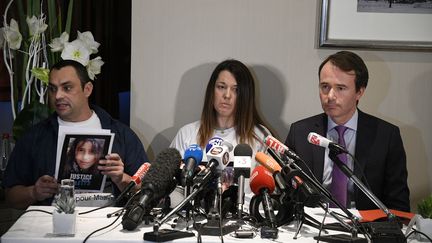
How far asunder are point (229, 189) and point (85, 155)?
2.98ft

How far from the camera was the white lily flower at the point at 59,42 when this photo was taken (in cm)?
359

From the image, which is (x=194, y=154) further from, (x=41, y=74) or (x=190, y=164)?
(x=41, y=74)

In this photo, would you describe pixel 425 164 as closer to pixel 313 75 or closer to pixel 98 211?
pixel 313 75

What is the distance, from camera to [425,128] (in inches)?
153

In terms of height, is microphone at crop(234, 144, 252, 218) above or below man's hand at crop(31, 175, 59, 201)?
above

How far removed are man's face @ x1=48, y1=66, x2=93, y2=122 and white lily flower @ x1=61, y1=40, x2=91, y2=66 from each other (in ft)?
0.59

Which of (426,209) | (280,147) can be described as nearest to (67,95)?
(280,147)

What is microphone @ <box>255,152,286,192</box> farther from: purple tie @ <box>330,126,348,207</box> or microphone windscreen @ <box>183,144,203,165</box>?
purple tie @ <box>330,126,348,207</box>

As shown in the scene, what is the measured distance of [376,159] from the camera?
3.23 meters

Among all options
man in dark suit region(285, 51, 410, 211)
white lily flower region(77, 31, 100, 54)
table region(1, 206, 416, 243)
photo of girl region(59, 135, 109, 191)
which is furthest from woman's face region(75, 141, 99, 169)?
man in dark suit region(285, 51, 410, 211)

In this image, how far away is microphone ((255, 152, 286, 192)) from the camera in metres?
2.24

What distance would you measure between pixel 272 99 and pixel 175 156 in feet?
5.69

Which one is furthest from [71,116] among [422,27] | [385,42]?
[422,27]

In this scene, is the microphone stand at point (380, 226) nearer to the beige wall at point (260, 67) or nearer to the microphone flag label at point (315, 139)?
the microphone flag label at point (315, 139)
